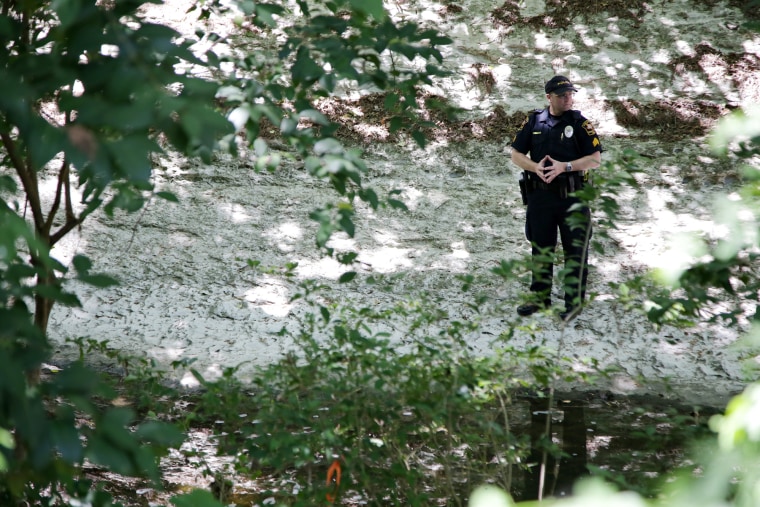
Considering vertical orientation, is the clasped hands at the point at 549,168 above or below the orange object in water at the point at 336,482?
above

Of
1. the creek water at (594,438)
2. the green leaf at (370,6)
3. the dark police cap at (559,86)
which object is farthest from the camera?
the dark police cap at (559,86)

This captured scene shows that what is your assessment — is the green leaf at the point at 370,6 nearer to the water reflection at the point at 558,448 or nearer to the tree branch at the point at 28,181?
the tree branch at the point at 28,181

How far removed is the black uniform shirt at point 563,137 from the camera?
494cm

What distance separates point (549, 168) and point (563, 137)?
253mm

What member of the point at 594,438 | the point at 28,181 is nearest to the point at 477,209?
the point at 594,438

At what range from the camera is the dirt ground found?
5.09m

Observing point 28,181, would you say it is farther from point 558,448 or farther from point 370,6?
point 558,448

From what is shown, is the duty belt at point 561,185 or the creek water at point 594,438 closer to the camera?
the creek water at point 594,438

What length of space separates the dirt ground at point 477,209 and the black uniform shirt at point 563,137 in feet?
2.90

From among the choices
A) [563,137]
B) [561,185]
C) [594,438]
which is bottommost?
[594,438]

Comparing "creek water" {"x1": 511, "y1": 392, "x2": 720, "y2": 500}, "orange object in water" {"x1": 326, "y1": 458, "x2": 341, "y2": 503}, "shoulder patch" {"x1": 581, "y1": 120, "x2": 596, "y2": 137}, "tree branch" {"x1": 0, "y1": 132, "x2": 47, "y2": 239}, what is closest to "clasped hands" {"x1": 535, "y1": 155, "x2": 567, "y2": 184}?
"shoulder patch" {"x1": 581, "y1": 120, "x2": 596, "y2": 137}

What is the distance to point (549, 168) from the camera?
16.1 ft

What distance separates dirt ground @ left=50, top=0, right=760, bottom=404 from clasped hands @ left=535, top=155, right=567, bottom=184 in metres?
0.89

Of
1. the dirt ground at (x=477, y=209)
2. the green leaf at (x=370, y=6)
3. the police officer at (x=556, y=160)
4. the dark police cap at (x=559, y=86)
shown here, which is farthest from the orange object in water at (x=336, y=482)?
the dark police cap at (x=559, y=86)
